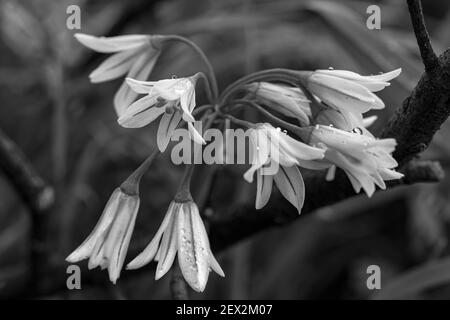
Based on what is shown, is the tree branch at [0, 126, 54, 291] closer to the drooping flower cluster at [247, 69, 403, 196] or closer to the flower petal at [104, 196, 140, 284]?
the flower petal at [104, 196, 140, 284]

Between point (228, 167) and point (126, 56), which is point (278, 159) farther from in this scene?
Answer: point (228, 167)

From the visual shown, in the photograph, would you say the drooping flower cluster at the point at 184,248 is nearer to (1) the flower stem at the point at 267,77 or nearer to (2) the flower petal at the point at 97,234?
(2) the flower petal at the point at 97,234

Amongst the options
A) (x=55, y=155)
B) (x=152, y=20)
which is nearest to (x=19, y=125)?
(x=55, y=155)

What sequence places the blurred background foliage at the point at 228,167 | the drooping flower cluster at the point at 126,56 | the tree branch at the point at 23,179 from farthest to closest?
the blurred background foliage at the point at 228,167
the tree branch at the point at 23,179
the drooping flower cluster at the point at 126,56

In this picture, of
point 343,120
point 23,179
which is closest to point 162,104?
point 343,120

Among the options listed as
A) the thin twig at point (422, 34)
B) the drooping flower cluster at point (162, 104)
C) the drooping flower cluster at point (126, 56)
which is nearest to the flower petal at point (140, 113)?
the drooping flower cluster at point (162, 104)

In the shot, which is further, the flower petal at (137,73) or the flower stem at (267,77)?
the flower petal at (137,73)
